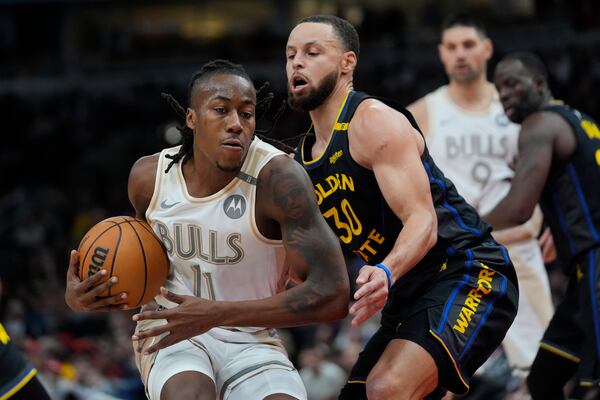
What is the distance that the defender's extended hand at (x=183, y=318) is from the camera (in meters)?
3.80

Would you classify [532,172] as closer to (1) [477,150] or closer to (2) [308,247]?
(1) [477,150]

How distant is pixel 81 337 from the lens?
14180mm

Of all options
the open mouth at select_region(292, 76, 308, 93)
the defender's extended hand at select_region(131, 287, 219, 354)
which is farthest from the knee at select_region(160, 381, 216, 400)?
the open mouth at select_region(292, 76, 308, 93)

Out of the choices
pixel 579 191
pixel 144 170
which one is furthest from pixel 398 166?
pixel 579 191

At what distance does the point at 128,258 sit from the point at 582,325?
106 inches

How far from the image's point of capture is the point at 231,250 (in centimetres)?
429

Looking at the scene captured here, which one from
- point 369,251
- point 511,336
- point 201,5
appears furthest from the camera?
point 201,5

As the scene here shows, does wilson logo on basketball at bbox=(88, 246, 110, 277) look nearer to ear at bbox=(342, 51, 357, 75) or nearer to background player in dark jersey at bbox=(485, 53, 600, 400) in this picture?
ear at bbox=(342, 51, 357, 75)

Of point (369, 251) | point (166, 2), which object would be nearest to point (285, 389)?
point (369, 251)

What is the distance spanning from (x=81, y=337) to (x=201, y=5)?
37.6 feet

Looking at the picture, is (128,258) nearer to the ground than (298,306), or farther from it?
farther from it

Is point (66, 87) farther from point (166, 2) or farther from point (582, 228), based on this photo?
point (582, 228)

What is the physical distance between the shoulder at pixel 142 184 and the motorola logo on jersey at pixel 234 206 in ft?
1.29

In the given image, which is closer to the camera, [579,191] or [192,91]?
[192,91]
